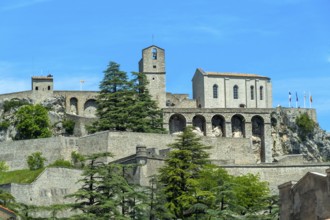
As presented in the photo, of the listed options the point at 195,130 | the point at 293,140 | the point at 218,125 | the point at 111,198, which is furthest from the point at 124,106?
the point at 111,198

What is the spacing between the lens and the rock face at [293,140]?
8325 cm

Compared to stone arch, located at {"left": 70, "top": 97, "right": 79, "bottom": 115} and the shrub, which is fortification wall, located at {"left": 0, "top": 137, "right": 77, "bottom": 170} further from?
stone arch, located at {"left": 70, "top": 97, "right": 79, "bottom": 115}

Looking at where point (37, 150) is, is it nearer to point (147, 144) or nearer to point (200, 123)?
point (147, 144)

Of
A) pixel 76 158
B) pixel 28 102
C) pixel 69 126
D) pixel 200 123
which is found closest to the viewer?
pixel 76 158

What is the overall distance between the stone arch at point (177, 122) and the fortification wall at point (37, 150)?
1439 centimetres

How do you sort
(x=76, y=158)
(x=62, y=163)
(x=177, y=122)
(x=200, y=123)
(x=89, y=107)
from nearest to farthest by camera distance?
(x=62, y=163)
(x=76, y=158)
(x=177, y=122)
(x=200, y=123)
(x=89, y=107)

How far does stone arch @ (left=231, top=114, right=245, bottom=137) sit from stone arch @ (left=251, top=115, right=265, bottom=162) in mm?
1065

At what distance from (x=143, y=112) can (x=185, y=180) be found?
25.0 m

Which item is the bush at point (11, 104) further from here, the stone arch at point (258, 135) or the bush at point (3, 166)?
the stone arch at point (258, 135)

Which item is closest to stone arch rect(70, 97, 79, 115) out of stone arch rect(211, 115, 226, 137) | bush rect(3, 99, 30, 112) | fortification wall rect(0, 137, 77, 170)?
bush rect(3, 99, 30, 112)

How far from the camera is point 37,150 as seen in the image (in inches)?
2680

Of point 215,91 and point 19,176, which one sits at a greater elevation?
point 215,91

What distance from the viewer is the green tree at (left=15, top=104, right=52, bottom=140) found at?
77688 mm

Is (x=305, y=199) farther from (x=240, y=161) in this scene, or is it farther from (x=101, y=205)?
(x=240, y=161)
